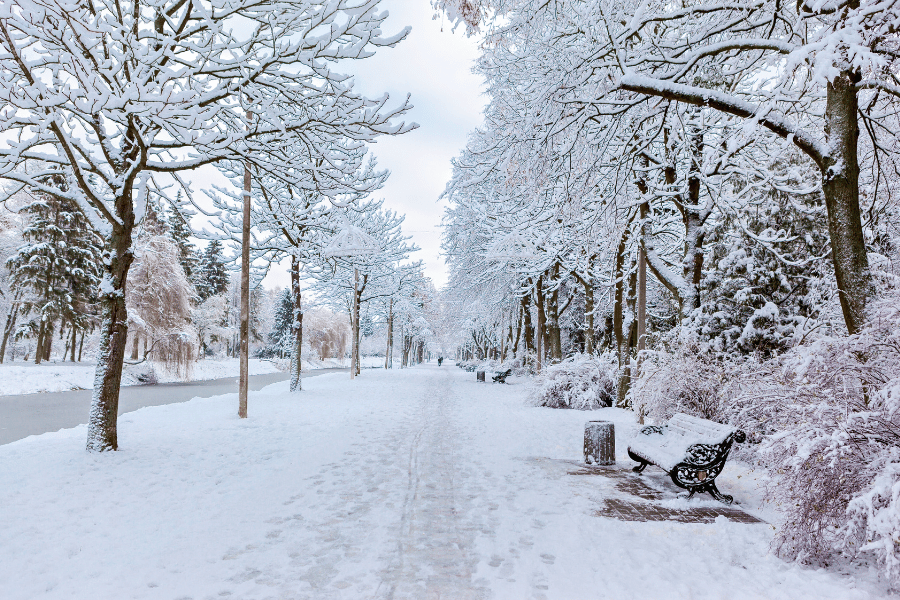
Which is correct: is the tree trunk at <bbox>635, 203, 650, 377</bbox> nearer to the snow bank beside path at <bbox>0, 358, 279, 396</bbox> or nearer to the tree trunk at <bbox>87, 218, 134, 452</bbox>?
the tree trunk at <bbox>87, 218, 134, 452</bbox>

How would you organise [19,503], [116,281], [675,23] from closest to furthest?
[19,503]
[116,281]
[675,23]

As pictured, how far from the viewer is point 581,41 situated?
762 cm

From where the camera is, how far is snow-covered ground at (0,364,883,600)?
3.36m

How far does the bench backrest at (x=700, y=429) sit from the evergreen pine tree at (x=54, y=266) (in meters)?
28.5

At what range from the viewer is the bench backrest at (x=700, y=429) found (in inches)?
215

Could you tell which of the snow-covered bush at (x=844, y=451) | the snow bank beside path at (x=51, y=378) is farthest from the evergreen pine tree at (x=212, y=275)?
the snow-covered bush at (x=844, y=451)

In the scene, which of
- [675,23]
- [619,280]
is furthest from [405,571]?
[619,280]

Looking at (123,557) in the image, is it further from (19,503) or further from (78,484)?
(78,484)

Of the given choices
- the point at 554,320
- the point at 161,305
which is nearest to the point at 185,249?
the point at 161,305

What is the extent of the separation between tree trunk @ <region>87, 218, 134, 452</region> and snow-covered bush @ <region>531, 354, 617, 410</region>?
10.4 metres

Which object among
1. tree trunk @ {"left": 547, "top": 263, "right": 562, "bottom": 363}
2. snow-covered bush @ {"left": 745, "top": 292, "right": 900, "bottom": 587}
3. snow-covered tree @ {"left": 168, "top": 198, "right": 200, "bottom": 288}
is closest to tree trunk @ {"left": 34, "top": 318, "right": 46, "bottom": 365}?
snow-covered tree @ {"left": 168, "top": 198, "right": 200, "bottom": 288}

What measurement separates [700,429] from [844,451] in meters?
3.00

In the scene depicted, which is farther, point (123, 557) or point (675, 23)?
point (675, 23)

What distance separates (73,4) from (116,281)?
3577 millimetres
